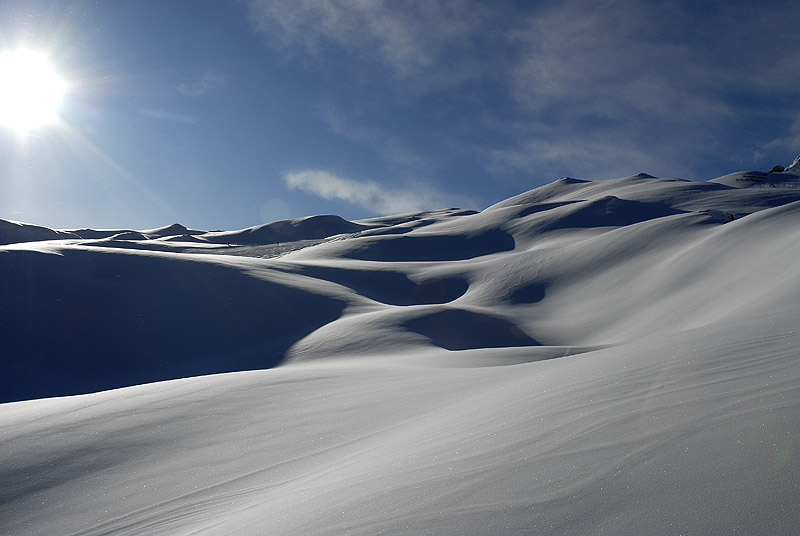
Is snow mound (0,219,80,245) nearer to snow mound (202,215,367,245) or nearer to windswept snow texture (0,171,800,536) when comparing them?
snow mound (202,215,367,245)

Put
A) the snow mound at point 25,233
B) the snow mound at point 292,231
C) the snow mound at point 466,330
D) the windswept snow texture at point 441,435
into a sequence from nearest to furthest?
1. the windswept snow texture at point 441,435
2. the snow mound at point 466,330
3. the snow mound at point 25,233
4. the snow mound at point 292,231

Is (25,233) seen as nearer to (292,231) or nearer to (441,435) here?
(292,231)

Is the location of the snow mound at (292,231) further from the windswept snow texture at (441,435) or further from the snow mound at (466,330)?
the windswept snow texture at (441,435)

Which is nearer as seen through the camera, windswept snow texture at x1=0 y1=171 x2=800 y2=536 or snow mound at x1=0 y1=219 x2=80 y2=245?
windswept snow texture at x1=0 y1=171 x2=800 y2=536

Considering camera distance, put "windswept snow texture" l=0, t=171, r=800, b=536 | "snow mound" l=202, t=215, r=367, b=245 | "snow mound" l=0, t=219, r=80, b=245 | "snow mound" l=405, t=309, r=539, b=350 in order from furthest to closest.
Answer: "snow mound" l=202, t=215, r=367, b=245 → "snow mound" l=0, t=219, r=80, b=245 → "snow mound" l=405, t=309, r=539, b=350 → "windswept snow texture" l=0, t=171, r=800, b=536

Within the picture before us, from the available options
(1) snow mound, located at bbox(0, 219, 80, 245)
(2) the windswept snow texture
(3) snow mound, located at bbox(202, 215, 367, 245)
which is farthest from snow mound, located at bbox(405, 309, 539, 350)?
(1) snow mound, located at bbox(0, 219, 80, 245)

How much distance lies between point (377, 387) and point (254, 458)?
233cm

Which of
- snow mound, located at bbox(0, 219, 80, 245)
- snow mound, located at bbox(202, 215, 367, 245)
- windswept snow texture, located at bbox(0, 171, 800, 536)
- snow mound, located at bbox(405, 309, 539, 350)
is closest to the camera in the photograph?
windswept snow texture, located at bbox(0, 171, 800, 536)

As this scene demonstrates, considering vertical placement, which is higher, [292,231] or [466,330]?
[292,231]

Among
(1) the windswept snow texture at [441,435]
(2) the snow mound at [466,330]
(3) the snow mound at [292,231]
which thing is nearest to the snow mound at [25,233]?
(3) the snow mound at [292,231]

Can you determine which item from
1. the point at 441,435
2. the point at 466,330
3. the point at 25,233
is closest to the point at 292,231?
the point at 25,233

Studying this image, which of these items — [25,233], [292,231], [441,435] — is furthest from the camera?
[292,231]

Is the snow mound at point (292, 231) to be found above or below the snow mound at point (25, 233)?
below

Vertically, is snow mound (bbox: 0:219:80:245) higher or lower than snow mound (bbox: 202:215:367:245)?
higher
